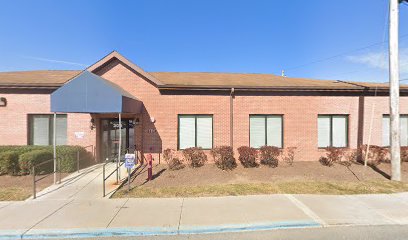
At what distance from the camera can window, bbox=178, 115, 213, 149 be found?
11867 millimetres

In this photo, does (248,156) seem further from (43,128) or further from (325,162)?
(43,128)

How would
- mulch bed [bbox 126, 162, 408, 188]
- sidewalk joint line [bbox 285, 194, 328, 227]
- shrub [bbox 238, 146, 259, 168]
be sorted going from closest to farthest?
sidewalk joint line [bbox 285, 194, 328, 227]
mulch bed [bbox 126, 162, 408, 188]
shrub [bbox 238, 146, 259, 168]

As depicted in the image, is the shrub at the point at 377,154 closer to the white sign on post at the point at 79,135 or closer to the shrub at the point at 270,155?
the shrub at the point at 270,155

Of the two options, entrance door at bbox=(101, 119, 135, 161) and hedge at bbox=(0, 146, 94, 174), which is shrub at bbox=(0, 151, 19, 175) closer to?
hedge at bbox=(0, 146, 94, 174)

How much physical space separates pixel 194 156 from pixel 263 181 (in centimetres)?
343

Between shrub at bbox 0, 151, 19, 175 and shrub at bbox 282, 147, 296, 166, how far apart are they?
1181cm

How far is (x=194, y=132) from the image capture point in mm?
11898

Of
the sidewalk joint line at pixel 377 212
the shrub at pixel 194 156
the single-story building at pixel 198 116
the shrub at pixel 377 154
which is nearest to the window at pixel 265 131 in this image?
the single-story building at pixel 198 116

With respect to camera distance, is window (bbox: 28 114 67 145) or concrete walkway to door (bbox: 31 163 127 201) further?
window (bbox: 28 114 67 145)

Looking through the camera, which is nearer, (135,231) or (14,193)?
(135,231)

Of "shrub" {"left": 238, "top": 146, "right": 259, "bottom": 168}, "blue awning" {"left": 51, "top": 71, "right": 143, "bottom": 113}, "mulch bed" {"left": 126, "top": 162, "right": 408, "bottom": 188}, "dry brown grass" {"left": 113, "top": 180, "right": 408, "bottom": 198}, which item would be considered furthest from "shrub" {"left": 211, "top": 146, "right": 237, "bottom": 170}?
"blue awning" {"left": 51, "top": 71, "right": 143, "bottom": 113}

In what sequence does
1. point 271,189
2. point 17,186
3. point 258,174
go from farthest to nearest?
point 258,174
point 17,186
point 271,189

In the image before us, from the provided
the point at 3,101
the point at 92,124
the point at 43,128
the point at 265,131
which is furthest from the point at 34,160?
the point at 265,131

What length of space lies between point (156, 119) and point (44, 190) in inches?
211
